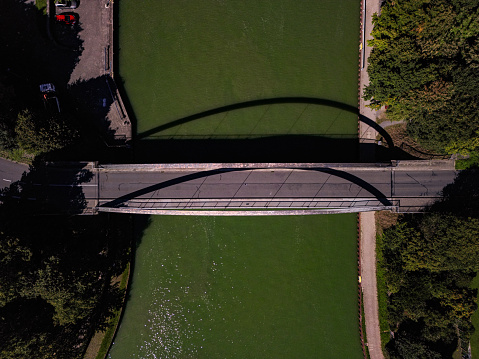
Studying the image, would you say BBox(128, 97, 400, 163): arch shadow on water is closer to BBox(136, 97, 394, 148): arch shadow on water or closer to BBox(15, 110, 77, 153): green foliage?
BBox(136, 97, 394, 148): arch shadow on water

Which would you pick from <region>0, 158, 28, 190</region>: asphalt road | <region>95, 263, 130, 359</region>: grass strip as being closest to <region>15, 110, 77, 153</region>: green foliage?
<region>0, 158, 28, 190</region>: asphalt road

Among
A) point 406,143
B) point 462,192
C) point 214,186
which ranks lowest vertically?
point 462,192

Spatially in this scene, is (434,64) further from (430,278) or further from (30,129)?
(30,129)

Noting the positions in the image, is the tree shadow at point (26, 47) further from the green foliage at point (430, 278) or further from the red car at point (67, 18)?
the green foliage at point (430, 278)

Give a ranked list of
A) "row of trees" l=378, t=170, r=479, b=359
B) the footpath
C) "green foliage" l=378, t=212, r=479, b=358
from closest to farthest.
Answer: "green foliage" l=378, t=212, r=479, b=358 → "row of trees" l=378, t=170, r=479, b=359 → the footpath

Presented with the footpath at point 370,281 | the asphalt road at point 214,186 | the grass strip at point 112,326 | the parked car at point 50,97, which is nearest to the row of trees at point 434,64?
the footpath at point 370,281

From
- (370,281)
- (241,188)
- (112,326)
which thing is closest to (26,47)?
(241,188)
